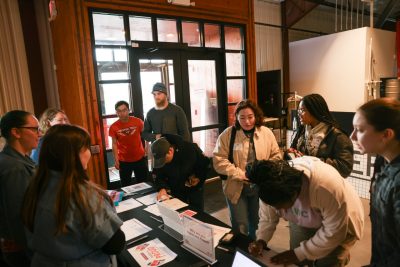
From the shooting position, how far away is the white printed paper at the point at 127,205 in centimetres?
188

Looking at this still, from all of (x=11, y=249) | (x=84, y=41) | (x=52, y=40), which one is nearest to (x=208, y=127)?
(x=84, y=41)

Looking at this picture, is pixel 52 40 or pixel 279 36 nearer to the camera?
pixel 52 40

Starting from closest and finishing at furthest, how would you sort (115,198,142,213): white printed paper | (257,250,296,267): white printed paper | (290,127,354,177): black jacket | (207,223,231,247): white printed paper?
(257,250,296,267): white printed paper → (207,223,231,247): white printed paper → (290,127,354,177): black jacket → (115,198,142,213): white printed paper

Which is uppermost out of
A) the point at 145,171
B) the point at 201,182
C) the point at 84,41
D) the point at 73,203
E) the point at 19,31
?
the point at 19,31

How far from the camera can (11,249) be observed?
137 cm

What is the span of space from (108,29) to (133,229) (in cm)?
241

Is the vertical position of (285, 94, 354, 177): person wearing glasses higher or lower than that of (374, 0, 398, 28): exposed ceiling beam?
lower

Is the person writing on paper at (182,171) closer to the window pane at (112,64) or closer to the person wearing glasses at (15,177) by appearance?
the person wearing glasses at (15,177)

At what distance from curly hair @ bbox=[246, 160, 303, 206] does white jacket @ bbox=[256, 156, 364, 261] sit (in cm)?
7

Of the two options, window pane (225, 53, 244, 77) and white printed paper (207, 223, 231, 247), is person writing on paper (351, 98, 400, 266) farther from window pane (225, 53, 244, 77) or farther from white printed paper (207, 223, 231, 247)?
window pane (225, 53, 244, 77)

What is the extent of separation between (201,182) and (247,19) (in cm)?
323

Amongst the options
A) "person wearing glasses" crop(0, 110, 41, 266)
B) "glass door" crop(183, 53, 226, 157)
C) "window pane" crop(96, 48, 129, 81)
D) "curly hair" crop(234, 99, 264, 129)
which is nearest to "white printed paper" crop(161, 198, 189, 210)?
"curly hair" crop(234, 99, 264, 129)

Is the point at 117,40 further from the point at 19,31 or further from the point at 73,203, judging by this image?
the point at 73,203

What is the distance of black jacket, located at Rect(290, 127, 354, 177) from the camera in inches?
66.9
